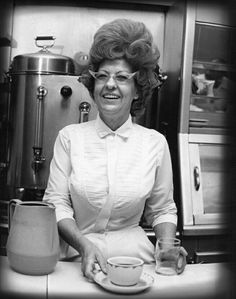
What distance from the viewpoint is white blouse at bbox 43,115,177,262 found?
36.5 inches

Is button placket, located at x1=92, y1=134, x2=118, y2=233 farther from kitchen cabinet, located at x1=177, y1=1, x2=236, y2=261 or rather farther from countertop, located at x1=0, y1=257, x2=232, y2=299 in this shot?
kitchen cabinet, located at x1=177, y1=1, x2=236, y2=261

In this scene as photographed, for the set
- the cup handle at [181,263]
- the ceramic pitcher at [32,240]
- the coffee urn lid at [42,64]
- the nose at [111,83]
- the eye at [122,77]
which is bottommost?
Answer: the cup handle at [181,263]

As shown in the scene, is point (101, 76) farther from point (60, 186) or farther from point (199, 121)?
point (199, 121)

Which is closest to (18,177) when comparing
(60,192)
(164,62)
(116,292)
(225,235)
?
(60,192)

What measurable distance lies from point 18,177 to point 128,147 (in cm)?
70

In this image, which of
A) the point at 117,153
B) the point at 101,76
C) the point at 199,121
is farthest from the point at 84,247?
the point at 199,121

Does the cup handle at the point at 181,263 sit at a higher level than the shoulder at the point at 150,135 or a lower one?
lower

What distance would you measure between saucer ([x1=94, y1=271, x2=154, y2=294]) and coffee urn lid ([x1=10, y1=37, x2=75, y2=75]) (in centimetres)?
104

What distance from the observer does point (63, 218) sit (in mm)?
880

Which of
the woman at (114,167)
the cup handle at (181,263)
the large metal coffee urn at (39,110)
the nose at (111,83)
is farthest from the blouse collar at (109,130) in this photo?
the large metal coffee urn at (39,110)

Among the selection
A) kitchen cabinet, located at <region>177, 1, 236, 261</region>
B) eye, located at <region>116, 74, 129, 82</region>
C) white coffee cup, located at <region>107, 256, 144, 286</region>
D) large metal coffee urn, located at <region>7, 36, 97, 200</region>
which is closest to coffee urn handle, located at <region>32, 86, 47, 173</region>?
large metal coffee urn, located at <region>7, 36, 97, 200</region>

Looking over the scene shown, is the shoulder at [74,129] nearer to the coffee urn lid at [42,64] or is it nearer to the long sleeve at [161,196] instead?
the long sleeve at [161,196]

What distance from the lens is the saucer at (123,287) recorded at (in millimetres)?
620

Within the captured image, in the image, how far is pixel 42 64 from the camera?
61.4 inches
